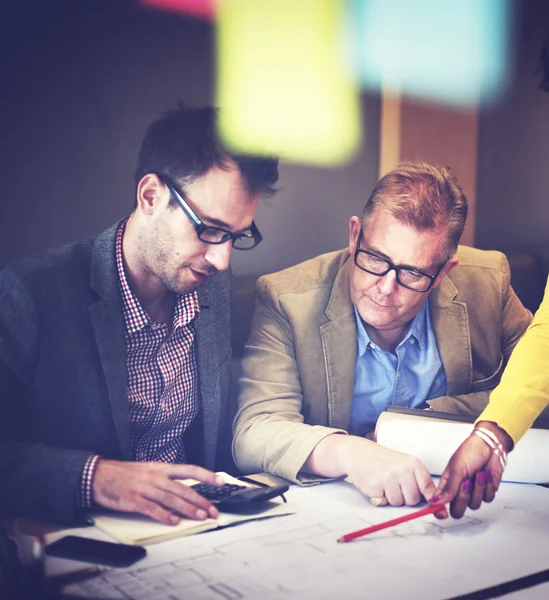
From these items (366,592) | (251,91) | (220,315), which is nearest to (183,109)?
(251,91)

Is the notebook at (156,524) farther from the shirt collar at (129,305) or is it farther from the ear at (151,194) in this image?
the ear at (151,194)

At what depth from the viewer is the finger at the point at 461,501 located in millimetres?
1150

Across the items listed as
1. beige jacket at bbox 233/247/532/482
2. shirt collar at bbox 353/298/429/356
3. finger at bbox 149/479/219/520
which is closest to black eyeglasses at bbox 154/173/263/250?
beige jacket at bbox 233/247/532/482

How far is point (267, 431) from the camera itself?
1.46 metres

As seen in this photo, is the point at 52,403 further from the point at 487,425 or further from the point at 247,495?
the point at 487,425

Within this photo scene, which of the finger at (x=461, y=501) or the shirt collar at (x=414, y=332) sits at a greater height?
the shirt collar at (x=414, y=332)

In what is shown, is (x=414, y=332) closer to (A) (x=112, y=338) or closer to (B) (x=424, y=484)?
(B) (x=424, y=484)

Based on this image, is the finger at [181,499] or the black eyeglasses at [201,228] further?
the black eyeglasses at [201,228]

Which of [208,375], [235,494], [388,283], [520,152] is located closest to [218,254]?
[208,375]

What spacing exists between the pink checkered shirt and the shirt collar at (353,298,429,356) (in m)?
0.41

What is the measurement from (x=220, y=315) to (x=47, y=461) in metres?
0.61

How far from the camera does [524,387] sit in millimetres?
1360

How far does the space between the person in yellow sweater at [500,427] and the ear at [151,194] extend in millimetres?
775

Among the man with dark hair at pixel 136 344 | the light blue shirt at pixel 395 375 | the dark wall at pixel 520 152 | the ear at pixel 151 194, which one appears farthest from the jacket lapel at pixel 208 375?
the dark wall at pixel 520 152
